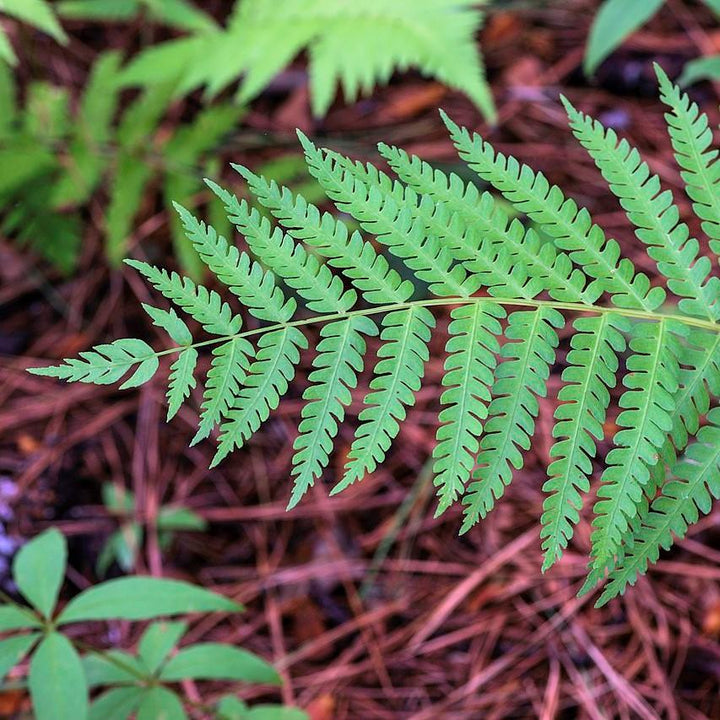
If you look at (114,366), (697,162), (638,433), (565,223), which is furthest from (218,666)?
(697,162)

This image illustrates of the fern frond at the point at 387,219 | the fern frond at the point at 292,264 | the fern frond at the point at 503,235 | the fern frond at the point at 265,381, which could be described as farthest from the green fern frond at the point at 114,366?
the fern frond at the point at 503,235

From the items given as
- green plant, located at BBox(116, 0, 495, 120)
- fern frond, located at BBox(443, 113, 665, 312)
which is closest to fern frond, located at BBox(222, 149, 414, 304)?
fern frond, located at BBox(443, 113, 665, 312)

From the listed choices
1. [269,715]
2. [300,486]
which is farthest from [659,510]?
[269,715]

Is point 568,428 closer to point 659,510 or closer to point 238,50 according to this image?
point 659,510

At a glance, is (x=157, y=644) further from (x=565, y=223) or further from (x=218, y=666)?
(x=565, y=223)

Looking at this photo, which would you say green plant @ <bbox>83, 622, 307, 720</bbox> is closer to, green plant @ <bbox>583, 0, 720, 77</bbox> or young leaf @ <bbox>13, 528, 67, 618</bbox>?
young leaf @ <bbox>13, 528, 67, 618</bbox>
